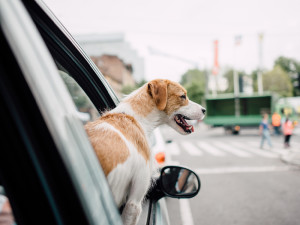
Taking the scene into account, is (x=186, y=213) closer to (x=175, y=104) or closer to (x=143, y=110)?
(x=175, y=104)

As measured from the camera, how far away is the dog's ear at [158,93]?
5.15ft

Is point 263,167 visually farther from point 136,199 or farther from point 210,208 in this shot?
point 136,199

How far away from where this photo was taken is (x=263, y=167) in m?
8.30

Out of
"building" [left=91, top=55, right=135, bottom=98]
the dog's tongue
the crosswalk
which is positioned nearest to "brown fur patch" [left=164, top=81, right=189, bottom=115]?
the dog's tongue

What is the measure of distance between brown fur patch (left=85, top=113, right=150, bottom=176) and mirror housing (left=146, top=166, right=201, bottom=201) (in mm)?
552

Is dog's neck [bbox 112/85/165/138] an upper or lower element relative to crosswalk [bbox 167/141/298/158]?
upper

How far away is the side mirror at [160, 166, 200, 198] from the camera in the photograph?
176cm

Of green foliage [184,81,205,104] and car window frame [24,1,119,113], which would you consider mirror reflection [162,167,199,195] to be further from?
car window frame [24,1,119,113]

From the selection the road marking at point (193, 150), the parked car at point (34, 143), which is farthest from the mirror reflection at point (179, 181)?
the road marking at point (193, 150)

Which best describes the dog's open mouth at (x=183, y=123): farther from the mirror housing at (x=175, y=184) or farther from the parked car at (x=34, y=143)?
the parked car at (x=34, y=143)

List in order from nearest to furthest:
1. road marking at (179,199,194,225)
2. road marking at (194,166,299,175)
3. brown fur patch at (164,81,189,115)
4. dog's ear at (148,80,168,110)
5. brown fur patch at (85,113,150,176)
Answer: brown fur patch at (85,113,150,176) < dog's ear at (148,80,168,110) < brown fur patch at (164,81,189,115) < road marking at (179,199,194,225) < road marking at (194,166,299,175)

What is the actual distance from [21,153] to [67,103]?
0.73 ft

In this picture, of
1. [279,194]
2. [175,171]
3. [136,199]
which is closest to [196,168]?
[279,194]

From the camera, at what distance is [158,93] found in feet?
5.23
